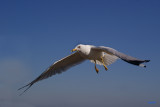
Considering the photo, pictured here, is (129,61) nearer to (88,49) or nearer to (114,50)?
(114,50)

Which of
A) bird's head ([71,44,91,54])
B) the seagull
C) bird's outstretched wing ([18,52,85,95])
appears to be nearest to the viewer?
the seagull

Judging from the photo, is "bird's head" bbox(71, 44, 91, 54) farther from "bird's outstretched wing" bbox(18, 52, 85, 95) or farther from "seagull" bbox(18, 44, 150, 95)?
"bird's outstretched wing" bbox(18, 52, 85, 95)

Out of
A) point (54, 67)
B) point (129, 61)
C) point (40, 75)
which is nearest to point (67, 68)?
point (54, 67)

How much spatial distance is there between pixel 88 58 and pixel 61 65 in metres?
1.57

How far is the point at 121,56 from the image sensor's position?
4746 mm

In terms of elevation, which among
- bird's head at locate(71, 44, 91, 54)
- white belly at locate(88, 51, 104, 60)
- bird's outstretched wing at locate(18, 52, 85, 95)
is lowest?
white belly at locate(88, 51, 104, 60)

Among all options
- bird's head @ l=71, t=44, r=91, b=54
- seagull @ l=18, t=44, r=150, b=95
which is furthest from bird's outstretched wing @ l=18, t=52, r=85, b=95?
bird's head @ l=71, t=44, r=91, b=54

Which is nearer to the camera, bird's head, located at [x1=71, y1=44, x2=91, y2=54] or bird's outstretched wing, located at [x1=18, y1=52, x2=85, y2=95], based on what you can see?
bird's head, located at [x1=71, y1=44, x2=91, y2=54]

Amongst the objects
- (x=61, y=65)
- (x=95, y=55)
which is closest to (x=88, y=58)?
(x=95, y=55)

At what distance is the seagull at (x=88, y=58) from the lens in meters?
4.82

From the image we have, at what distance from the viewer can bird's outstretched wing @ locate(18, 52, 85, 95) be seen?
7.09 meters

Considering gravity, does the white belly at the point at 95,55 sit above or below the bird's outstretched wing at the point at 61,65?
below

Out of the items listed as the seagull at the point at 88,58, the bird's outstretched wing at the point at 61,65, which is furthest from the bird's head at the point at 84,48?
the bird's outstretched wing at the point at 61,65

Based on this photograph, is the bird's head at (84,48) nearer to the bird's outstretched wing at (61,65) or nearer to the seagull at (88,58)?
the seagull at (88,58)
